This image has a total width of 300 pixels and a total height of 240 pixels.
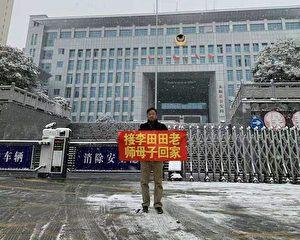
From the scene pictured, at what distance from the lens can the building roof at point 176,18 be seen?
54688 millimetres

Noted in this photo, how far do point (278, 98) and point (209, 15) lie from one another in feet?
148

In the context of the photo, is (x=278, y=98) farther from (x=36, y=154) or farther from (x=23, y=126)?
(x=23, y=126)

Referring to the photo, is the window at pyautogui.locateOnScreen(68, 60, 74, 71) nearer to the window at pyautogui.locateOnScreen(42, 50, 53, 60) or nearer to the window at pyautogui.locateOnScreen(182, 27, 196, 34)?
the window at pyautogui.locateOnScreen(42, 50, 53, 60)

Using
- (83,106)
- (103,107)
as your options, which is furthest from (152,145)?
(83,106)

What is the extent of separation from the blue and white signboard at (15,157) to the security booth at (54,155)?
2.60ft

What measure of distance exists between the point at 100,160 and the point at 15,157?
3.14 meters

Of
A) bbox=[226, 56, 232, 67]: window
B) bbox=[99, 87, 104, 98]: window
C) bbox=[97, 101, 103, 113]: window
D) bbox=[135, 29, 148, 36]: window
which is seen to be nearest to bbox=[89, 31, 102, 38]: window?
bbox=[135, 29, 148, 36]: window

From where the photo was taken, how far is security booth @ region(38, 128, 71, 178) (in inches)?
358

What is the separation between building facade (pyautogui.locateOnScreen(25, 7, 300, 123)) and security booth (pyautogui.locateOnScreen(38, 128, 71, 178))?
38162mm

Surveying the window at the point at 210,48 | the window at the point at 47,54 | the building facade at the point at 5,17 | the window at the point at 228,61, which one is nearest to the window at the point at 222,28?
the window at the point at 210,48

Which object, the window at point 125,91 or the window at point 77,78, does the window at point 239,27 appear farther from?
the window at point 77,78

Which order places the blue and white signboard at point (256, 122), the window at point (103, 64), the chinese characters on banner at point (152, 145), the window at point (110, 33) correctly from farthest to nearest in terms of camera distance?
the window at point (110, 33)
the window at point (103, 64)
the blue and white signboard at point (256, 122)
the chinese characters on banner at point (152, 145)

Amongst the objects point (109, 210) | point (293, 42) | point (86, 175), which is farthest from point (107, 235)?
point (293, 42)

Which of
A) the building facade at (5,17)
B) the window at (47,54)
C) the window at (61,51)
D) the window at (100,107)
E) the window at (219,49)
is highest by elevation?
the window at (47,54)
